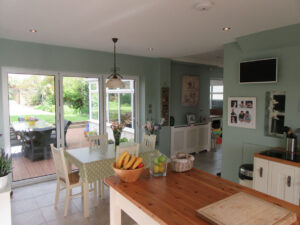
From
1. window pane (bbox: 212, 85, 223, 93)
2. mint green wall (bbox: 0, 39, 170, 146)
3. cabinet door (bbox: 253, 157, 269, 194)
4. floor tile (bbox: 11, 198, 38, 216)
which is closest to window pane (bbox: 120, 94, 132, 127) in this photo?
mint green wall (bbox: 0, 39, 170, 146)

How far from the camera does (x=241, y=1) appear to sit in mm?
2109

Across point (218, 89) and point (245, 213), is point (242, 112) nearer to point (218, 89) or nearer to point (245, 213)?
point (245, 213)

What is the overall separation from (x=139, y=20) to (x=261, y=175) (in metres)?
2.46

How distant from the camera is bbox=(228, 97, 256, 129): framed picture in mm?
3492

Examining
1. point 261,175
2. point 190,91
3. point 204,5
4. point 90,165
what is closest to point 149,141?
point 90,165

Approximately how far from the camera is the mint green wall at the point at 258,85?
2.98m

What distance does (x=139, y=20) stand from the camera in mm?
2648

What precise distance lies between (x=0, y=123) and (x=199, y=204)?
3557 millimetres

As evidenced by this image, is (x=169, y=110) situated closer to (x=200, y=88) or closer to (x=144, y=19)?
(x=200, y=88)

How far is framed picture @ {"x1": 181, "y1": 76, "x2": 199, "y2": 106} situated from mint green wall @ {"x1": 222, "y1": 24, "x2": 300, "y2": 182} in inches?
83.5

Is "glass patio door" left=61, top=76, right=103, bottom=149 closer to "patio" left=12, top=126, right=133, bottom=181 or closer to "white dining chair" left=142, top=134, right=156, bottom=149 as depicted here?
"patio" left=12, top=126, right=133, bottom=181

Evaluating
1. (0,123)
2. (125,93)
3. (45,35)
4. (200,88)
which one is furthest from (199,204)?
(200,88)

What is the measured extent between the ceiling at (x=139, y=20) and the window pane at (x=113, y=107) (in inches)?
57.8

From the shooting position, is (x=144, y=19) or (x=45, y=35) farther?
(x=45, y=35)
